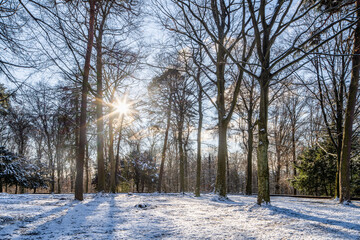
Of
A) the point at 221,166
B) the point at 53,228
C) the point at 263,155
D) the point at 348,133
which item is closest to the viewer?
the point at 53,228

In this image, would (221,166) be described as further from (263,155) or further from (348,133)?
(348,133)

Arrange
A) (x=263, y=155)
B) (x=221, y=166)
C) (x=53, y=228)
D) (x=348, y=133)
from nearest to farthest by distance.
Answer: (x=53, y=228) < (x=263, y=155) < (x=348, y=133) < (x=221, y=166)

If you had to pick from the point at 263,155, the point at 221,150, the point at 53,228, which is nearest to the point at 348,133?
the point at 263,155

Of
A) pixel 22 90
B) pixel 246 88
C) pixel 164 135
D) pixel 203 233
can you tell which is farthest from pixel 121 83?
pixel 203 233

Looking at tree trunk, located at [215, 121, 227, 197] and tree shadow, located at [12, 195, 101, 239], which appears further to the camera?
tree trunk, located at [215, 121, 227, 197]

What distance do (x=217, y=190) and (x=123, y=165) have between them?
797 inches

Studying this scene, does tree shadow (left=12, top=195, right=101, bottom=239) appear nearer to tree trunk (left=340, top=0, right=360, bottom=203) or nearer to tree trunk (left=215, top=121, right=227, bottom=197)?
tree trunk (left=215, top=121, right=227, bottom=197)

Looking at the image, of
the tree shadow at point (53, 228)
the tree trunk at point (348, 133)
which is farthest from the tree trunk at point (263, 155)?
the tree shadow at point (53, 228)

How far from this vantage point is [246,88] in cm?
1499

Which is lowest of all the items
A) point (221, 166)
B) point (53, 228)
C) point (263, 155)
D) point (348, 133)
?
point (53, 228)

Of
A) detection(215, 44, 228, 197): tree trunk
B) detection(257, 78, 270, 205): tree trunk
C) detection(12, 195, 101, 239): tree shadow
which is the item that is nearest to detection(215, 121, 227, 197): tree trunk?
detection(215, 44, 228, 197): tree trunk

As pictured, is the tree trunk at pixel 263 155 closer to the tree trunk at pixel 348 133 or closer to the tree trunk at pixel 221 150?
the tree trunk at pixel 221 150

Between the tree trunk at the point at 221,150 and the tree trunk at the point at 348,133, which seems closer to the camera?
the tree trunk at the point at 348,133

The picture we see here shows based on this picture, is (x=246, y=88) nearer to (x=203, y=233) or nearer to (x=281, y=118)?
(x=281, y=118)
